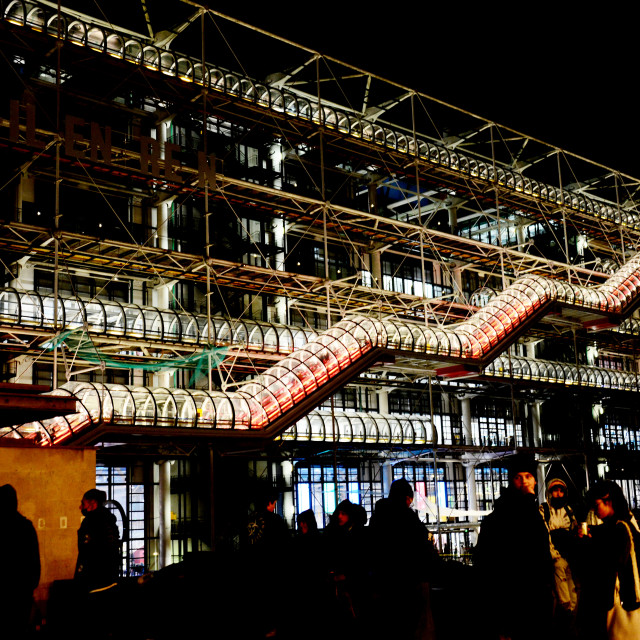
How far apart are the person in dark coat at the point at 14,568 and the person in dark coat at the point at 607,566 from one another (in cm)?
409

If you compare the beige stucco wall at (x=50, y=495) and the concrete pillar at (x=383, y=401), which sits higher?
the concrete pillar at (x=383, y=401)

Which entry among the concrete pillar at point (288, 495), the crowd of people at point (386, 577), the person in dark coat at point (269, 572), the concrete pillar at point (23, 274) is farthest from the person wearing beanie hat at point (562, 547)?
the concrete pillar at point (288, 495)

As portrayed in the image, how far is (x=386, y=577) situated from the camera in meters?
7.52

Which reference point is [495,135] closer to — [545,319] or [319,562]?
[545,319]

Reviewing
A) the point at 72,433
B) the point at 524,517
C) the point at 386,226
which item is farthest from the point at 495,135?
the point at 524,517

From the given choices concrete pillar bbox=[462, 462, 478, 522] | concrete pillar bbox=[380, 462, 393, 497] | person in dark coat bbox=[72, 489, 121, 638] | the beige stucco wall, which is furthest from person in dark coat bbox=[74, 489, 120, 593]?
concrete pillar bbox=[462, 462, 478, 522]

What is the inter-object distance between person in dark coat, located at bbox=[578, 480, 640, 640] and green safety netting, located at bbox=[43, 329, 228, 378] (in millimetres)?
12974

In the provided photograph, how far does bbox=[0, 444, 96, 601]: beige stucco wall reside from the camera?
14.9 metres

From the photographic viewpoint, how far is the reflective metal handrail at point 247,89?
19375 mm

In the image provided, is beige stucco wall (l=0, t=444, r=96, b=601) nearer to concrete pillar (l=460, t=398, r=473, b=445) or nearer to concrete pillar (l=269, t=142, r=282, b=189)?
concrete pillar (l=269, t=142, r=282, b=189)

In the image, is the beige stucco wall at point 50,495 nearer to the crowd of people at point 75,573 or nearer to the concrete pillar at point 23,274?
the crowd of people at point 75,573

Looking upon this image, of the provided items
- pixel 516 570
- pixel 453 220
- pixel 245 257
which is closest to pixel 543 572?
pixel 516 570

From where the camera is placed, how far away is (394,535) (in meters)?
7.53

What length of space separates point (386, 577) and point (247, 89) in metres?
17.7
